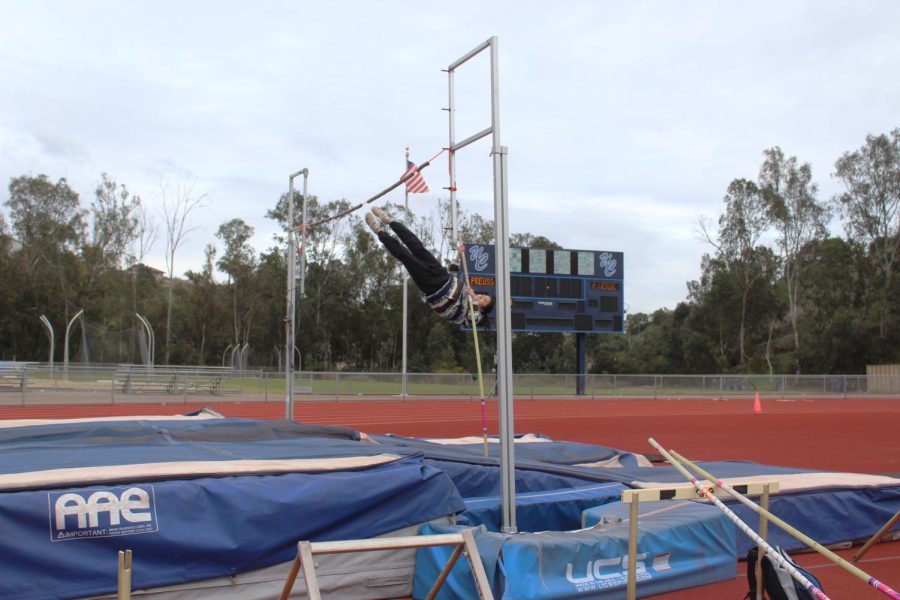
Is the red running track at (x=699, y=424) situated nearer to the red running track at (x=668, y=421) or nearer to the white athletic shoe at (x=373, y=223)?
the red running track at (x=668, y=421)

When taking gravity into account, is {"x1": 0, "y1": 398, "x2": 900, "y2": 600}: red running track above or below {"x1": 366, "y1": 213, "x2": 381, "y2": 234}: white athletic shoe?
below

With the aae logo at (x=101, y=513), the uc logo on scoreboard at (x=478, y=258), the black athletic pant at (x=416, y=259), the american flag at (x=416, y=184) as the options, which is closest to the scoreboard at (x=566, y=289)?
the uc logo on scoreboard at (x=478, y=258)

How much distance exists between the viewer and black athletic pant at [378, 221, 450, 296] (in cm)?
618

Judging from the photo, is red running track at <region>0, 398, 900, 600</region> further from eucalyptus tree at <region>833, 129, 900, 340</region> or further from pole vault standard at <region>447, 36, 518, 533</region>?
eucalyptus tree at <region>833, 129, 900, 340</region>

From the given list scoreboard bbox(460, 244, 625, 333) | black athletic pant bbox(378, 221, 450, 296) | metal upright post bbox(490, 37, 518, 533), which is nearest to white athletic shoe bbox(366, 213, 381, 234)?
black athletic pant bbox(378, 221, 450, 296)

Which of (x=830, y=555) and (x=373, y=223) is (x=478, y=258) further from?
(x=830, y=555)

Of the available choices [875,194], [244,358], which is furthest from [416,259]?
[875,194]

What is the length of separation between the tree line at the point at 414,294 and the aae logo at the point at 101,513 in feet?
129

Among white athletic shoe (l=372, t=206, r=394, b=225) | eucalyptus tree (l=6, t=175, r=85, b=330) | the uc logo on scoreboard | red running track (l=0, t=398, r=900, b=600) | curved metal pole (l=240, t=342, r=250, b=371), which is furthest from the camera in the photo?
eucalyptus tree (l=6, t=175, r=85, b=330)

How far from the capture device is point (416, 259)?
6.25m

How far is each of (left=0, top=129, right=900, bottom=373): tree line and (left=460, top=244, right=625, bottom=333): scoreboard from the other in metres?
18.7

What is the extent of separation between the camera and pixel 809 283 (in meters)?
49.8

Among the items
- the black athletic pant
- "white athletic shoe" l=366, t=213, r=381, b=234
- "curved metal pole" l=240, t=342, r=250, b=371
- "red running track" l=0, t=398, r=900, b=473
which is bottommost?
"red running track" l=0, t=398, r=900, b=473

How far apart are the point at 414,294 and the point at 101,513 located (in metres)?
46.5
